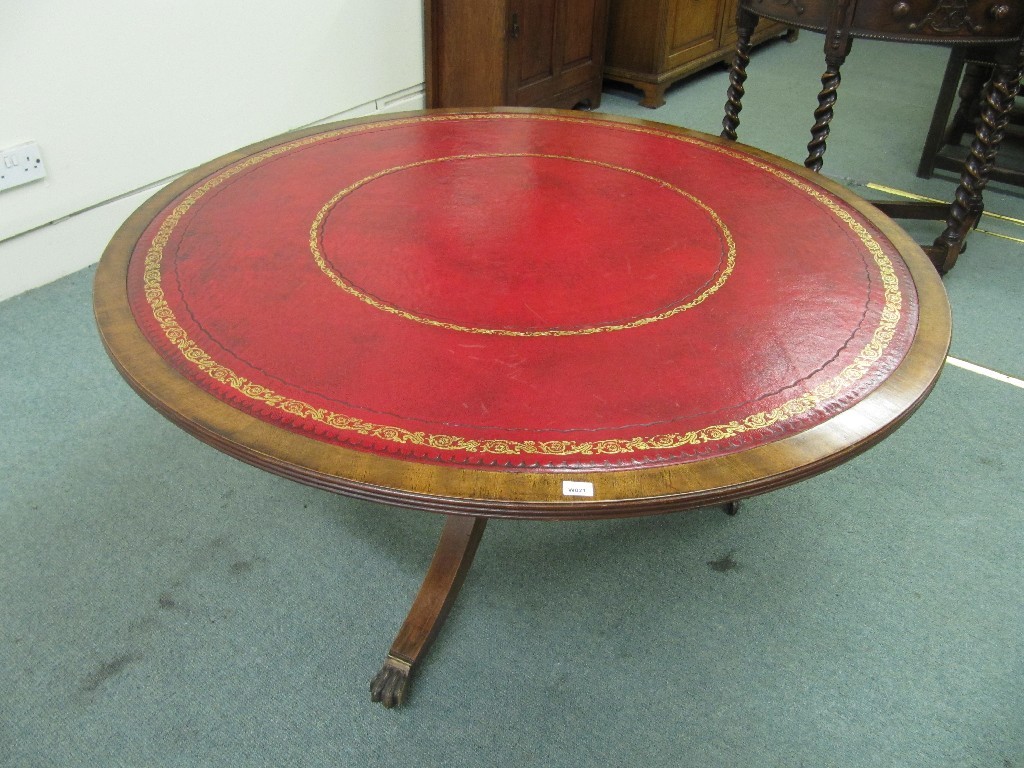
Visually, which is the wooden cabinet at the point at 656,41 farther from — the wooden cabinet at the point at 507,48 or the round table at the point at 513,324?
the round table at the point at 513,324

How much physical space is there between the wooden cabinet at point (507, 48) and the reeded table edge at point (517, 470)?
2203 mm

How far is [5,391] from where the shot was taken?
1.77m

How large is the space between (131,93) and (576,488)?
6.43 feet

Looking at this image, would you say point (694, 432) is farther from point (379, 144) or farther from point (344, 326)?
point (379, 144)

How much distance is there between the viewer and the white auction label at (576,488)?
792 mm

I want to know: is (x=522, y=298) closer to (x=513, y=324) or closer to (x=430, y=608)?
(x=513, y=324)

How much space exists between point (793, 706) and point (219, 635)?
2.91 ft

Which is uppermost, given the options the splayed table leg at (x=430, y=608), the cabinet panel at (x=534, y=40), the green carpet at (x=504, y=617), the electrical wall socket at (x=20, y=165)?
the cabinet panel at (x=534, y=40)

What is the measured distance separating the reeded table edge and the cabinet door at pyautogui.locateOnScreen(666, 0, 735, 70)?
2.84m

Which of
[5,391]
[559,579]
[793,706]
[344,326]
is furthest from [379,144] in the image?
[793,706]

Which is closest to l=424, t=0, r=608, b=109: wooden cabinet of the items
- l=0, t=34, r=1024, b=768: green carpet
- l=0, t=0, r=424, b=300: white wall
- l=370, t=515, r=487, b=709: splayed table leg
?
l=0, t=0, r=424, b=300: white wall

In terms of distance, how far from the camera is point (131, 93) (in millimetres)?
2188

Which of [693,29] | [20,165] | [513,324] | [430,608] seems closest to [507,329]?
[513,324]

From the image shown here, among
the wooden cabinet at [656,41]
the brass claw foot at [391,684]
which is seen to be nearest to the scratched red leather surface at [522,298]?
the brass claw foot at [391,684]
